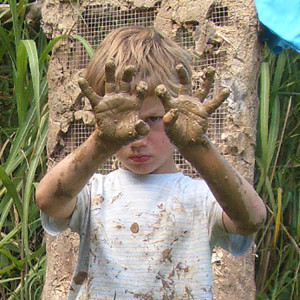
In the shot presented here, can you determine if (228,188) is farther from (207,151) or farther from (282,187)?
(282,187)

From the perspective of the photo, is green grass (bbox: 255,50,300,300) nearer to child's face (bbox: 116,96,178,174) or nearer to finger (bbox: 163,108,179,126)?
child's face (bbox: 116,96,178,174)

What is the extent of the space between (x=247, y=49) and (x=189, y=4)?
0.88 ft

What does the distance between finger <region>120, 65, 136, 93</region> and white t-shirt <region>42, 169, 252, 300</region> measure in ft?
1.23

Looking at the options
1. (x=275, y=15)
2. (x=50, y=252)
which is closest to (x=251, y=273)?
(x=50, y=252)

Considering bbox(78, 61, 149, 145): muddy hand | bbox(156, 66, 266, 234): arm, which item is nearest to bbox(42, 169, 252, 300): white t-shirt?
bbox(156, 66, 266, 234): arm

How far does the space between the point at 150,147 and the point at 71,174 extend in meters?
0.20

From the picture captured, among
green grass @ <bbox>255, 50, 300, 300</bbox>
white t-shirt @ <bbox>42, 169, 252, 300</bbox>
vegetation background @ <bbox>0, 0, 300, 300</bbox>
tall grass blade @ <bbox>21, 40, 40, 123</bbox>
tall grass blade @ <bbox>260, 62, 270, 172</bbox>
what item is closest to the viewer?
white t-shirt @ <bbox>42, 169, 252, 300</bbox>

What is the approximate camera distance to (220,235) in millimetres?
1468

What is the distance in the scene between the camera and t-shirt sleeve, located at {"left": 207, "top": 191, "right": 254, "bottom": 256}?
1438mm

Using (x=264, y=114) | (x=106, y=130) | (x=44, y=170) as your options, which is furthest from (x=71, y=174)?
(x=44, y=170)

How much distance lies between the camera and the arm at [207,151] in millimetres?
1177

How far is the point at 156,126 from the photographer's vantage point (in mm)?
1406

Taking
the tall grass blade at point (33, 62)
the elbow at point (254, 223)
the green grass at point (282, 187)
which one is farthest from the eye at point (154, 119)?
the green grass at point (282, 187)

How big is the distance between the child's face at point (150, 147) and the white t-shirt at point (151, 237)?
60 mm
